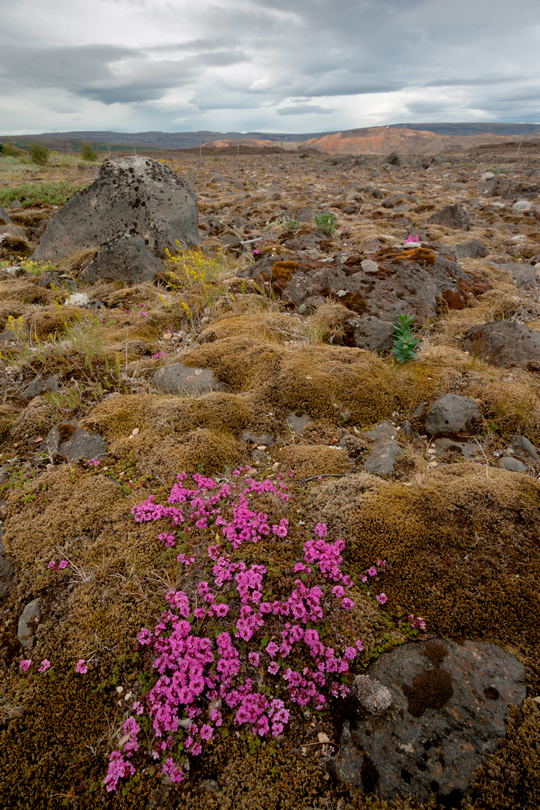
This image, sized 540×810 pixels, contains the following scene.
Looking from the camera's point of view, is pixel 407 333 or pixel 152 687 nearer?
pixel 152 687

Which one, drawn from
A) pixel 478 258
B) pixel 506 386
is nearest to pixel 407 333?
pixel 506 386

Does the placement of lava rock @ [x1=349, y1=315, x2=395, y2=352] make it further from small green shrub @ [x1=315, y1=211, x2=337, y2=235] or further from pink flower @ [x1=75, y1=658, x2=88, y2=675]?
small green shrub @ [x1=315, y1=211, x2=337, y2=235]

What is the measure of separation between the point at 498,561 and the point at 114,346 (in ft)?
19.8

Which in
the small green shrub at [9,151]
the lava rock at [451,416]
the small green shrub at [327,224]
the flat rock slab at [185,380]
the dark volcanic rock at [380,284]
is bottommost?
the lava rock at [451,416]

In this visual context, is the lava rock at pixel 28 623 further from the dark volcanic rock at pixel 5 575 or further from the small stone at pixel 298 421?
the small stone at pixel 298 421

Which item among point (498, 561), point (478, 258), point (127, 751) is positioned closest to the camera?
point (127, 751)

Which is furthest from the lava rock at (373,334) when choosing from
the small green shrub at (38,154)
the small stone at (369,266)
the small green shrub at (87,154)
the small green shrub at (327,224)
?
the small green shrub at (87,154)

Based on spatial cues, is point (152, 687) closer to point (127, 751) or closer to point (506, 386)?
point (127, 751)

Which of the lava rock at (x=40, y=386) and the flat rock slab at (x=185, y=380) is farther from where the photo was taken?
the lava rock at (x=40, y=386)

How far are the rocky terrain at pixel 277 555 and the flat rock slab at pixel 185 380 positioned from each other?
0.06 m

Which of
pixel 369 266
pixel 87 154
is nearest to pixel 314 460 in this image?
pixel 369 266

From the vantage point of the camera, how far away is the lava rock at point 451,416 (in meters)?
4.86

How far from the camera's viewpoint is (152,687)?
2699mm

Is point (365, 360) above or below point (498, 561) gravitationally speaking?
above
